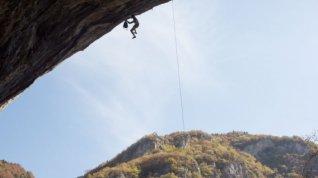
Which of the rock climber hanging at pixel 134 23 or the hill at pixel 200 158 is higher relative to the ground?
the hill at pixel 200 158

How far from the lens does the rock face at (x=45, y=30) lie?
9.69 meters

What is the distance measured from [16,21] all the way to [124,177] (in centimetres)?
9154

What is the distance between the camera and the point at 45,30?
35.0 feet

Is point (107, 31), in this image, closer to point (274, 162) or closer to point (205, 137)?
point (274, 162)

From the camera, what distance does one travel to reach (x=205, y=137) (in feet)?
476

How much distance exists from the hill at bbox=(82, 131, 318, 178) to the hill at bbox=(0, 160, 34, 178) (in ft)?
53.8

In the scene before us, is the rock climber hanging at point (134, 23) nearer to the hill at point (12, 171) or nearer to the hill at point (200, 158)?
the hill at point (200, 158)

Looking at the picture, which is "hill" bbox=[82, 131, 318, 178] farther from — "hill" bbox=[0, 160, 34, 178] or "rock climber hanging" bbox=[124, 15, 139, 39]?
"rock climber hanging" bbox=[124, 15, 139, 39]

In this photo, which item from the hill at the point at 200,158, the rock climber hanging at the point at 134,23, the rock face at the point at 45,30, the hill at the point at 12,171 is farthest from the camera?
the hill at the point at 200,158

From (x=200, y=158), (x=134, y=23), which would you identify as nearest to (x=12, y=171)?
(x=200, y=158)

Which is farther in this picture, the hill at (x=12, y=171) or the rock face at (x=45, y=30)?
the hill at (x=12, y=171)

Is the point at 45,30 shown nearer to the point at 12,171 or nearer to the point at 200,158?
the point at 12,171

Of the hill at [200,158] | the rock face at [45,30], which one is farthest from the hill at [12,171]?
the rock face at [45,30]

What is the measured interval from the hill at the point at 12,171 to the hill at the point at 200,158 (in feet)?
53.8
